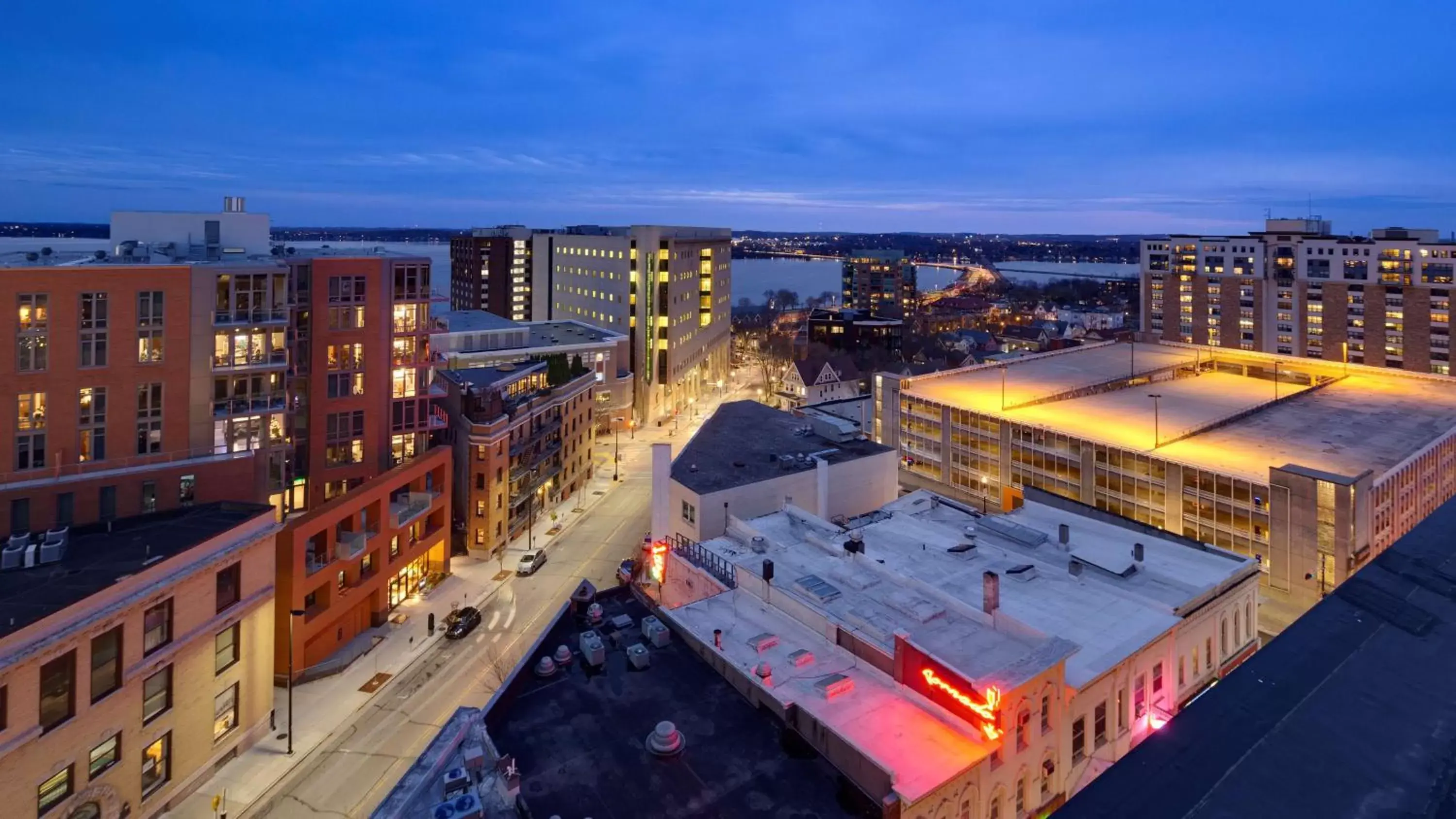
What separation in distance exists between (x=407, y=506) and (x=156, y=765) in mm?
19408

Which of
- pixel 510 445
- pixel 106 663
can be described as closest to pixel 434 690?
pixel 106 663

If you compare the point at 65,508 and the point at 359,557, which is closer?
the point at 65,508

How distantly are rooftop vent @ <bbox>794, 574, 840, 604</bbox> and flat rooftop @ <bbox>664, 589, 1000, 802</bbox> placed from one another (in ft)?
4.04

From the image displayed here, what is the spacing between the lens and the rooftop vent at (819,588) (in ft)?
91.5

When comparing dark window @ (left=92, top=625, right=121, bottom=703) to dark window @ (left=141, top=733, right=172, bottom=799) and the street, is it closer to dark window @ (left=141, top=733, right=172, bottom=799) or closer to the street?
dark window @ (left=141, top=733, right=172, bottom=799)

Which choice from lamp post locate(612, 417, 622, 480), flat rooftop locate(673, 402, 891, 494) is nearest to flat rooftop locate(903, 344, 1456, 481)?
flat rooftop locate(673, 402, 891, 494)

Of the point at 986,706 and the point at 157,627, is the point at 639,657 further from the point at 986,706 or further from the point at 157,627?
the point at 157,627

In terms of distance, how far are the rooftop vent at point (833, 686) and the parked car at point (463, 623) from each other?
25.7m

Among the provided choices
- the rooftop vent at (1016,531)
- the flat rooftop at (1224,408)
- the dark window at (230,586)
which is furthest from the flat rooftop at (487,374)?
the rooftop vent at (1016,531)

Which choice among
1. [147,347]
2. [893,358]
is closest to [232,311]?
[147,347]

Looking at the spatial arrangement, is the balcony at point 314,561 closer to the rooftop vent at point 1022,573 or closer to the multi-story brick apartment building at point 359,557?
the multi-story brick apartment building at point 359,557

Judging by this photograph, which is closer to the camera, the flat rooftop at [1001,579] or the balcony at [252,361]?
the flat rooftop at [1001,579]

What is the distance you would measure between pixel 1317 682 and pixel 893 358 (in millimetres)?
138433

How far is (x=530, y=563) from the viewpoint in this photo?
51844mm
